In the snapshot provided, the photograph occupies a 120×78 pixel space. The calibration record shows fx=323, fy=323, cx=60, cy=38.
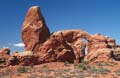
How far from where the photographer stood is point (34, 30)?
149ft

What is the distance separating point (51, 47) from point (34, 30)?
149 inches

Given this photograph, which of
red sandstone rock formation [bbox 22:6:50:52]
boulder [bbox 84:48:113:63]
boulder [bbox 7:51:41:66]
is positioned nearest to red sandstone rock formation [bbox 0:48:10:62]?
red sandstone rock formation [bbox 22:6:50:52]

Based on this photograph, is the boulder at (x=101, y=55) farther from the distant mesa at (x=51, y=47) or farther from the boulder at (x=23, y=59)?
the boulder at (x=23, y=59)

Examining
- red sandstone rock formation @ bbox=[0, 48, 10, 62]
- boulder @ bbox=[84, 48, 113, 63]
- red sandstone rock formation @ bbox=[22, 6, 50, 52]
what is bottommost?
boulder @ bbox=[84, 48, 113, 63]

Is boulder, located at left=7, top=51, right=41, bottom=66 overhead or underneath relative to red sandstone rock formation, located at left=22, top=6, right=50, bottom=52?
underneath

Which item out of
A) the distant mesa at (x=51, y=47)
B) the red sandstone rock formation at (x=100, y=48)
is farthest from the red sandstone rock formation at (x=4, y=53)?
the red sandstone rock formation at (x=100, y=48)

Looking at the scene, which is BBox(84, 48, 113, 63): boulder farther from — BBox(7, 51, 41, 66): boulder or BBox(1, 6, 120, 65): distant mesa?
BBox(7, 51, 41, 66): boulder

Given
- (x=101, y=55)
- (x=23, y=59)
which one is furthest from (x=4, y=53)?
(x=101, y=55)

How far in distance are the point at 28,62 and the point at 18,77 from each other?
9.95 m

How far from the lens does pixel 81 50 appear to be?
163ft

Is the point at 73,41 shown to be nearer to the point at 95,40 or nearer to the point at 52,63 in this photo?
the point at 95,40

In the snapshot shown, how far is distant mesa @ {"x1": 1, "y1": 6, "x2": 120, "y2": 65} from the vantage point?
4244cm

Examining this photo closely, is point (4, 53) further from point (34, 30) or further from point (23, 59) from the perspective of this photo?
point (23, 59)

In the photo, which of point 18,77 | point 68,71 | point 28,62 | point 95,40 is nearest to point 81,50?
point 95,40
